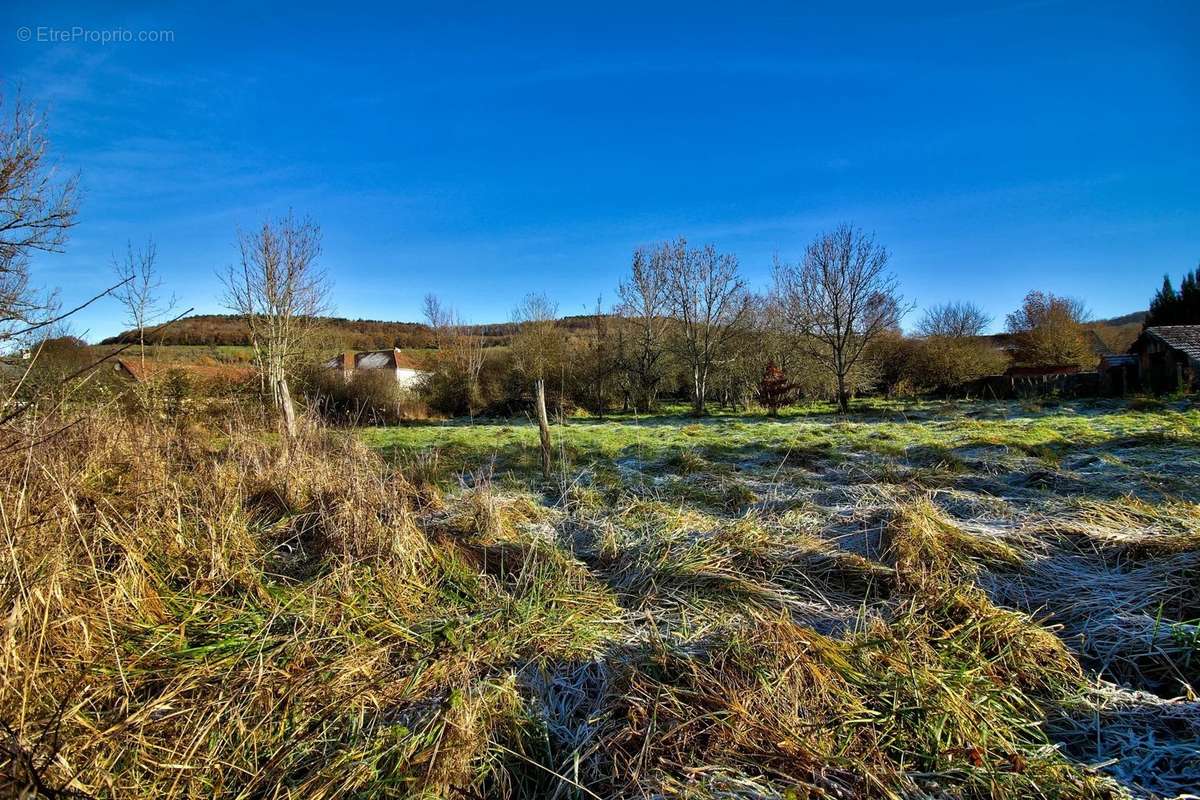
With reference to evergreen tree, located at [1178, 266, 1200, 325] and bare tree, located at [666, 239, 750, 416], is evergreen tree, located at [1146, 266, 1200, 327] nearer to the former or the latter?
evergreen tree, located at [1178, 266, 1200, 325]

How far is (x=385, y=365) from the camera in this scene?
28281 millimetres

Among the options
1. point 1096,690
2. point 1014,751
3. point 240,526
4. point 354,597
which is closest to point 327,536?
point 240,526

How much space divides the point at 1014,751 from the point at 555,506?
159 inches

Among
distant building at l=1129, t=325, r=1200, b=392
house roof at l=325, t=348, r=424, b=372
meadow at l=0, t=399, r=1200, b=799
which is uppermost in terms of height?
house roof at l=325, t=348, r=424, b=372

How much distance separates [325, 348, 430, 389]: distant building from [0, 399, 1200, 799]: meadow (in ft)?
59.5

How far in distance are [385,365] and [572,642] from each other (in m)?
28.3

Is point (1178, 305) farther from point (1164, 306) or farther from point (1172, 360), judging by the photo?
point (1172, 360)

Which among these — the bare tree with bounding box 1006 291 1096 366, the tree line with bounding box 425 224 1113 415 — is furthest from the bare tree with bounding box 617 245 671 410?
the bare tree with bounding box 1006 291 1096 366

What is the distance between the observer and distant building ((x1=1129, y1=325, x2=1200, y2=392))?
15.9 meters

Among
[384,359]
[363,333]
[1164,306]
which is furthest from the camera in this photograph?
[363,333]

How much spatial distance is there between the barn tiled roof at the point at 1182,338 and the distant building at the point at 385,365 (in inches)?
1104

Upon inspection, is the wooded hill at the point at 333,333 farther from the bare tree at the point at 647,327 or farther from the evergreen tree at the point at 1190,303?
the evergreen tree at the point at 1190,303

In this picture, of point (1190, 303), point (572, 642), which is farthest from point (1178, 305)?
point (572, 642)

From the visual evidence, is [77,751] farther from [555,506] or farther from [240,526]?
[555,506]
